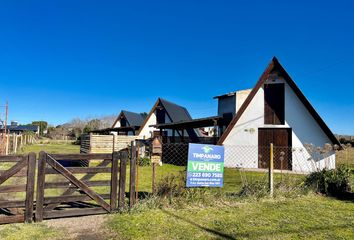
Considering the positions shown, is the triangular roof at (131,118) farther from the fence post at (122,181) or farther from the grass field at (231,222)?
the grass field at (231,222)

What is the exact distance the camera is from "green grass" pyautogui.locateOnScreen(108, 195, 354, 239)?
4934 millimetres

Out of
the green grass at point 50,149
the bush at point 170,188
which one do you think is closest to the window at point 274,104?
the bush at point 170,188

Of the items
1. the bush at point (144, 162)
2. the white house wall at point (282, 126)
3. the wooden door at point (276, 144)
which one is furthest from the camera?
the bush at point (144, 162)

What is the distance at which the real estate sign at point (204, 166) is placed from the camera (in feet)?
22.6

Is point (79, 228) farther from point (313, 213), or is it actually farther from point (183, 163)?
point (183, 163)

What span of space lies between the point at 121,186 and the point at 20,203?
1.98 meters

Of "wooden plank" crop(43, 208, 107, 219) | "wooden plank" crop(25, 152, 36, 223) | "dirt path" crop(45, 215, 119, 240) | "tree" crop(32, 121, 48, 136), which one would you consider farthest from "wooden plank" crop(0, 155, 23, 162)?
"tree" crop(32, 121, 48, 136)

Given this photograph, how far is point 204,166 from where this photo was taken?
23.2ft

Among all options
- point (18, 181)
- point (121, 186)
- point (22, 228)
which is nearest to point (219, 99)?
point (18, 181)

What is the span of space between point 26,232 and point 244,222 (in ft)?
13.4

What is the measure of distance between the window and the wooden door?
21.7 inches

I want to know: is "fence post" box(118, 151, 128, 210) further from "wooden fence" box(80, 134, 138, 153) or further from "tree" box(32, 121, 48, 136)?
"tree" box(32, 121, 48, 136)

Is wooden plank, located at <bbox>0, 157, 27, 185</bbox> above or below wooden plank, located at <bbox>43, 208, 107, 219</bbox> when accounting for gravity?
above

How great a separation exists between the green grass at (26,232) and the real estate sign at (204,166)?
10.6ft
